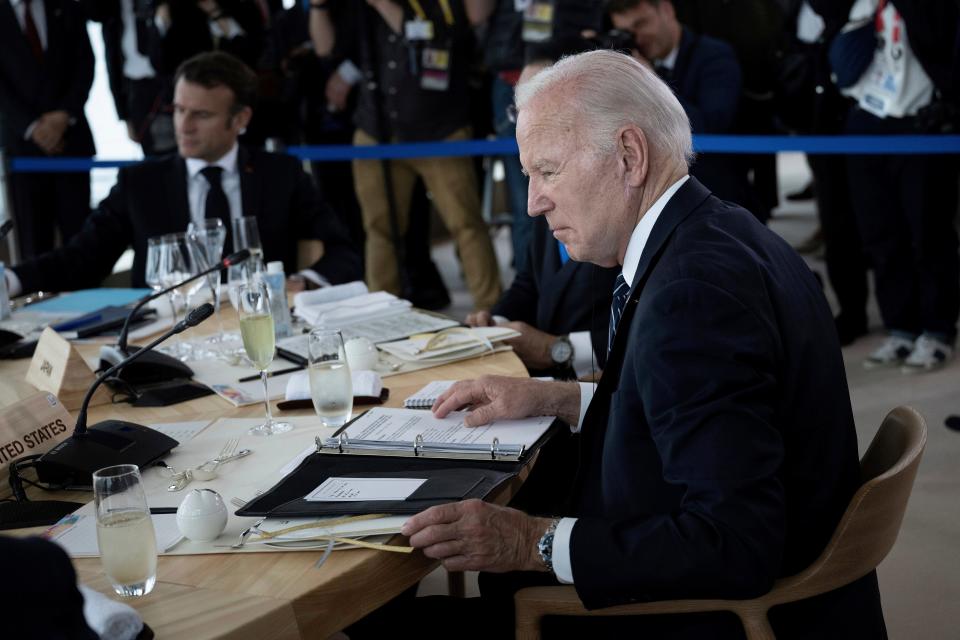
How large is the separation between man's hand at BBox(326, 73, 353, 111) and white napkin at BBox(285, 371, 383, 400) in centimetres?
365

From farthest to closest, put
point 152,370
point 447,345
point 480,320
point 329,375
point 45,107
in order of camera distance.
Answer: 1. point 45,107
2. point 480,320
3. point 447,345
4. point 152,370
5. point 329,375

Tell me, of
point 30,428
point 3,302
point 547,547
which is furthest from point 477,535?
point 3,302

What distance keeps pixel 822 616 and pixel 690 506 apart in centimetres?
34

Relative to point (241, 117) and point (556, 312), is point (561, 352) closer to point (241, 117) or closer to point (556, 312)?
point (556, 312)

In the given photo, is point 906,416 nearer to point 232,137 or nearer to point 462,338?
point 462,338

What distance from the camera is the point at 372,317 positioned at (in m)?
2.57

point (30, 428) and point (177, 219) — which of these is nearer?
point (30, 428)

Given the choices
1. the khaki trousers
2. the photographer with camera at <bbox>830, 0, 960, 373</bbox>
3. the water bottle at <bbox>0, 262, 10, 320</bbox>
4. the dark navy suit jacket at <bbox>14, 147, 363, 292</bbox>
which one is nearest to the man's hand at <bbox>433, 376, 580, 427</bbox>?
the water bottle at <bbox>0, 262, 10, 320</bbox>

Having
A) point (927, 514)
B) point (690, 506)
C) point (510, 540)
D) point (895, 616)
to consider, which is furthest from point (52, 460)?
point (927, 514)

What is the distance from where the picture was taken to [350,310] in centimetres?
259

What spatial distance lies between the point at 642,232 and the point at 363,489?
55 centimetres

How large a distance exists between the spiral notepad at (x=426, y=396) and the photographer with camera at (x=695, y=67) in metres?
2.44

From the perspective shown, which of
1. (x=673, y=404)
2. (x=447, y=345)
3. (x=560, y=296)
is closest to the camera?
(x=673, y=404)

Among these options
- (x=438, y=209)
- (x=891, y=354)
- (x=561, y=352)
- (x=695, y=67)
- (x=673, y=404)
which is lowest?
(x=891, y=354)
